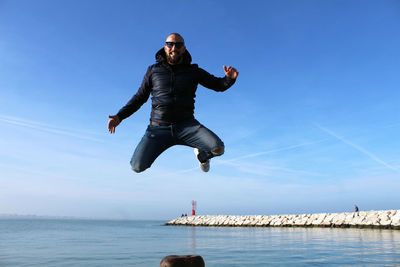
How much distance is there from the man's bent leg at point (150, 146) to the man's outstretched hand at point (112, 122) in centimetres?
58

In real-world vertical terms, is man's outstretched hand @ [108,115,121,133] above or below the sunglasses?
below

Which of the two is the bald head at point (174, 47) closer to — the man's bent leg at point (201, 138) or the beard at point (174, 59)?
the beard at point (174, 59)

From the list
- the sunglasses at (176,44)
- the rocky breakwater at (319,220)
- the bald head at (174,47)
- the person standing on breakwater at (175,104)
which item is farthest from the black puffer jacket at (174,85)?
the rocky breakwater at (319,220)

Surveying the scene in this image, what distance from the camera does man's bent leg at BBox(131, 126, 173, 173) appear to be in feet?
16.3

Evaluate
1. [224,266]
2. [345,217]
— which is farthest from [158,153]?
[345,217]

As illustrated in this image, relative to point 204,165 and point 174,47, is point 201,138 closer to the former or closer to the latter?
point 204,165

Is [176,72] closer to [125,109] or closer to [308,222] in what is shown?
[125,109]

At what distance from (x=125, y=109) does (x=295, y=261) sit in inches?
479

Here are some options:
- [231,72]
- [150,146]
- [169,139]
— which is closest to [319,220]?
[231,72]

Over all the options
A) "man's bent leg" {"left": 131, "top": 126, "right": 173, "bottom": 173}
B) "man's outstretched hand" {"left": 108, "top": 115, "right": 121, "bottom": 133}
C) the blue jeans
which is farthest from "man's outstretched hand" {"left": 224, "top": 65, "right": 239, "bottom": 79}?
"man's outstretched hand" {"left": 108, "top": 115, "right": 121, "bottom": 133}

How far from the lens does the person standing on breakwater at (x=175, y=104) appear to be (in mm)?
4895

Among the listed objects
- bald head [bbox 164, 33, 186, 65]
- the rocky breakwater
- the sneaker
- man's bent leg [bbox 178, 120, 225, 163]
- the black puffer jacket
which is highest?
bald head [bbox 164, 33, 186, 65]

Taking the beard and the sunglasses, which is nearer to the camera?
the sunglasses

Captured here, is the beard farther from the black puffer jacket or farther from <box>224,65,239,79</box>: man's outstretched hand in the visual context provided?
<box>224,65,239,79</box>: man's outstretched hand
